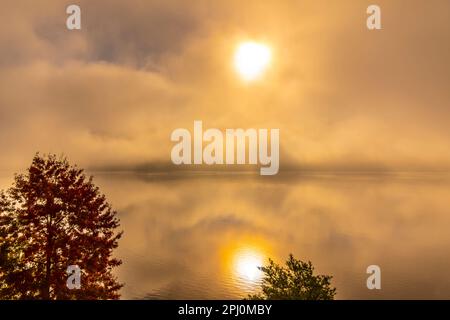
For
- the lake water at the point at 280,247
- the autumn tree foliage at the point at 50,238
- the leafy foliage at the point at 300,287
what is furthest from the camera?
the lake water at the point at 280,247

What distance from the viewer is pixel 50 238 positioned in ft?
80.4

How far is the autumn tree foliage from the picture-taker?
2386 centimetres

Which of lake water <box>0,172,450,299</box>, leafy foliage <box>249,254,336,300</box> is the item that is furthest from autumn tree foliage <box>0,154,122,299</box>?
lake water <box>0,172,450,299</box>

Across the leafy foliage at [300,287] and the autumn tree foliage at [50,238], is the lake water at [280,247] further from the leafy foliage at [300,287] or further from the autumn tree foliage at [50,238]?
the leafy foliage at [300,287]

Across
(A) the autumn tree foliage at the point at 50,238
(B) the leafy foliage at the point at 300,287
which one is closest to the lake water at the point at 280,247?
(A) the autumn tree foliage at the point at 50,238

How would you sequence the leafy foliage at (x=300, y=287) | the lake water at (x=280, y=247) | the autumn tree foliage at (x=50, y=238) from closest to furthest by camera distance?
the leafy foliage at (x=300, y=287), the autumn tree foliage at (x=50, y=238), the lake water at (x=280, y=247)

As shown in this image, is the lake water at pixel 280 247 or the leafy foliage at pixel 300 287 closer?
the leafy foliage at pixel 300 287

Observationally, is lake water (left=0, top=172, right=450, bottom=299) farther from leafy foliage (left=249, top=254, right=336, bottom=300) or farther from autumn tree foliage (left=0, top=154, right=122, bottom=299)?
leafy foliage (left=249, top=254, right=336, bottom=300)

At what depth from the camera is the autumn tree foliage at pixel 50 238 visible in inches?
939

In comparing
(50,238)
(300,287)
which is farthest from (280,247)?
(50,238)

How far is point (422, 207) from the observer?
174 meters

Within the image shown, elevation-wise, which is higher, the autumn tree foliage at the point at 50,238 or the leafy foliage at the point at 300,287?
the autumn tree foliage at the point at 50,238
